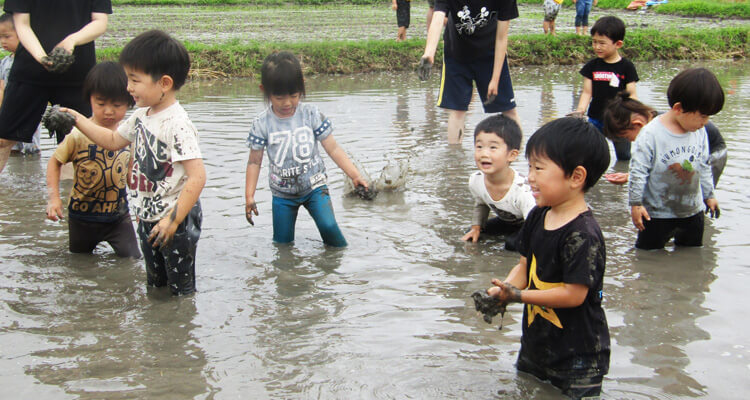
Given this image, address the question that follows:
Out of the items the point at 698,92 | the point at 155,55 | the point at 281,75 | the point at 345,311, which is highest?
the point at 155,55

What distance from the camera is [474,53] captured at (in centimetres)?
652

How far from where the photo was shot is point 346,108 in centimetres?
970

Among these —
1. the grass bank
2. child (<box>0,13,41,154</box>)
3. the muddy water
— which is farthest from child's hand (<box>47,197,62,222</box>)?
the grass bank

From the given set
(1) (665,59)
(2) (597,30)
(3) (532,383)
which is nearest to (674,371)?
(3) (532,383)

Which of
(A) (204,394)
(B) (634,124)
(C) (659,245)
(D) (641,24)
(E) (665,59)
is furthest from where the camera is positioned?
(D) (641,24)

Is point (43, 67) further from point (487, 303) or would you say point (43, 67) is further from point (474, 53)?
point (487, 303)

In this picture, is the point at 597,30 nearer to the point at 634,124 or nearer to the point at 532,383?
the point at 634,124

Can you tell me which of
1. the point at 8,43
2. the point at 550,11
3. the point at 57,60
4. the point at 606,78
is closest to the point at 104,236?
the point at 57,60

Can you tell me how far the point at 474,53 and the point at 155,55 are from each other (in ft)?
11.9

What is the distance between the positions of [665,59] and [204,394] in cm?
1460

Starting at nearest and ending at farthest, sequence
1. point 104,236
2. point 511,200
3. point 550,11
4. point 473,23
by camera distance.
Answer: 1. point 104,236
2. point 511,200
3. point 473,23
4. point 550,11

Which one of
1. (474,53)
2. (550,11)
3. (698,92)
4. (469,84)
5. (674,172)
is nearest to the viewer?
(698,92)

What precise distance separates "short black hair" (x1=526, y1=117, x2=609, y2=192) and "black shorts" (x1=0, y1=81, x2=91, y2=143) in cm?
367

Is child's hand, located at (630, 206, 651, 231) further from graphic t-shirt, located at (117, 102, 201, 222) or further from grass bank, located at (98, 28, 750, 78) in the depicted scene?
grass bank, located at (98, 28, 750, 78)
